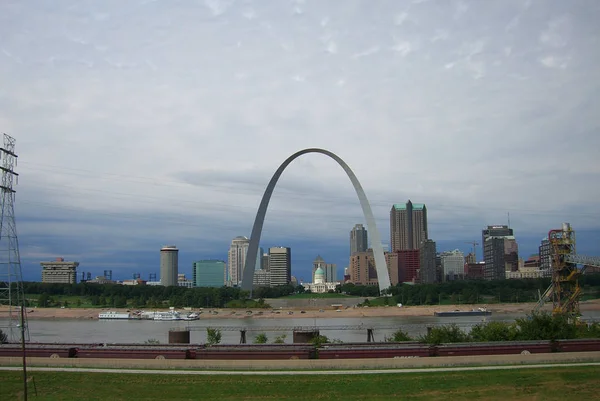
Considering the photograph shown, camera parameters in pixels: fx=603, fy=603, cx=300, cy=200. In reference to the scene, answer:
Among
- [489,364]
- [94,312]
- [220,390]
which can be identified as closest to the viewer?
[220,390]

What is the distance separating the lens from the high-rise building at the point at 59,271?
17450cm

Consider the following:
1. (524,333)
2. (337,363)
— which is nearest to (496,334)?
(524,333)

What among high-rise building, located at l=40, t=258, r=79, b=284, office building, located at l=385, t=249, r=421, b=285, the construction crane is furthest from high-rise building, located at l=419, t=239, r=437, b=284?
the construction crane

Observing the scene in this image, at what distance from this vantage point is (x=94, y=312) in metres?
88.8

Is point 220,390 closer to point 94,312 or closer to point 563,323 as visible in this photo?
point 563,323

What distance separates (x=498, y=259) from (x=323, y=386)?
509 ft

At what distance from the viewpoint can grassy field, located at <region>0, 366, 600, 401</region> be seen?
15.6 meters

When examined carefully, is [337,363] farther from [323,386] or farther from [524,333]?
[524,333]

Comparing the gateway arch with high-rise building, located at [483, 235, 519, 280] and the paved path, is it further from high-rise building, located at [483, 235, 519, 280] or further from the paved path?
high-rise building, located at [483, 235, 519, 280]

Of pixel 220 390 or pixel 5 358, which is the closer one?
pixel 220 390

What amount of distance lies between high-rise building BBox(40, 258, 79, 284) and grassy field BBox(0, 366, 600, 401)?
168316 mm

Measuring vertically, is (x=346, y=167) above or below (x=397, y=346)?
Result: above

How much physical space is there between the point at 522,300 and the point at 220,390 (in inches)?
3289

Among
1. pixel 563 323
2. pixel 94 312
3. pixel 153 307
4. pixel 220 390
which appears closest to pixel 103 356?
pixel 220 390
